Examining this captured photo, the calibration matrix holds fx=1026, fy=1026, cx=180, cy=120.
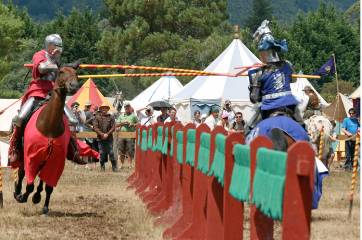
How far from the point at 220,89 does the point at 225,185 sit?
24212 mm

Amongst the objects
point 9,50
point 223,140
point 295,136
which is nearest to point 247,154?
point 223,140

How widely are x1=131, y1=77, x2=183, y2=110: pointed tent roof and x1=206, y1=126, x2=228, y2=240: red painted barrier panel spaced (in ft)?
111

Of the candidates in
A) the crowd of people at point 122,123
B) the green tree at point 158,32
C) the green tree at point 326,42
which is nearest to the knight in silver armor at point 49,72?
the crowd of people at point 122,123

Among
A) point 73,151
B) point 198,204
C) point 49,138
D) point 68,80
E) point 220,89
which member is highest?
point 220,89

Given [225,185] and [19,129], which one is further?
[19,129]

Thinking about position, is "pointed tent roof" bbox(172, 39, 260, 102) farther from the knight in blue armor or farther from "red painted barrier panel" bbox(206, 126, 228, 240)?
"red painted barrier panel" bbox(206, 126, 228, 240)

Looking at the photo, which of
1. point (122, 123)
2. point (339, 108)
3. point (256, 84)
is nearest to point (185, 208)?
point (256, 84)

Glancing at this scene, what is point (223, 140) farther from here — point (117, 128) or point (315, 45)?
point (315, 45)

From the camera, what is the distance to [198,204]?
9.05 meters

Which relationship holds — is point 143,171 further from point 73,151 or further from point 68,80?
point 68,80

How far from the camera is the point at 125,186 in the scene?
18047mm

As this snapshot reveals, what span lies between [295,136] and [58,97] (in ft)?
11.4

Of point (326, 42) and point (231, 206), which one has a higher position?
point (326, 42)

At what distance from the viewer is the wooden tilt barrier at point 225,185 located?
4973mm
